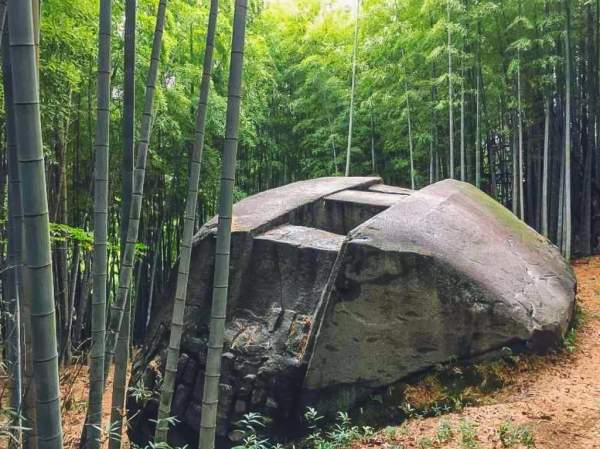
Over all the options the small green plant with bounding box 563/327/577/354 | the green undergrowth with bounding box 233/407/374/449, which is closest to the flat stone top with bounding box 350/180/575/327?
the small green plant with bounding box 563/327/577/354

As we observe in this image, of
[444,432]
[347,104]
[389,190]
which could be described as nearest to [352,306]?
[444,432]

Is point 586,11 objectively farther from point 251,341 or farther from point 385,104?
point 251,341

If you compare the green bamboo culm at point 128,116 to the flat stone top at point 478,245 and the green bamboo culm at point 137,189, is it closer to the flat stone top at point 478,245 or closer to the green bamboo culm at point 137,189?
the green bamboo culm at point 137,189

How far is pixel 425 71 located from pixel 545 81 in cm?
164

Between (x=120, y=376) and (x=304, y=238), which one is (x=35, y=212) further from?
(x=304, y=238)

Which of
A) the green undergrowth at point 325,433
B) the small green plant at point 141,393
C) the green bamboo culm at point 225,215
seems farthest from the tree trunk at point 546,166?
the green bamboo culm at point 225,215

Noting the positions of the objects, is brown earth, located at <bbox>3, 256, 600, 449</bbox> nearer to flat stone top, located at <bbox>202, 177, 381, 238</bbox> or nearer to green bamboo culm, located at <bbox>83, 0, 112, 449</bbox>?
green bamboo culm, located at <bbox>83, 0, 112, 449</bbox>

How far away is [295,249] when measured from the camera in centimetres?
413

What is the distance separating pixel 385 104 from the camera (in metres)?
8.30

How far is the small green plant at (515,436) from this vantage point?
2676mm

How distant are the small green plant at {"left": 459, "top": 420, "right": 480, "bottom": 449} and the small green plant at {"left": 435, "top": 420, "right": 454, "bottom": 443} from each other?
0.06 meters

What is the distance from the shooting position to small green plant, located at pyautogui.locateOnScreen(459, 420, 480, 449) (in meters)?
2.69

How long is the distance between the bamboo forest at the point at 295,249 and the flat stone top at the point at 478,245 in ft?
0.08

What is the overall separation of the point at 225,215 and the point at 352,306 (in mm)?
1780
